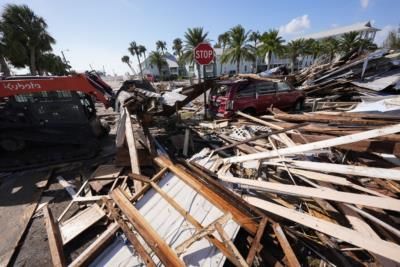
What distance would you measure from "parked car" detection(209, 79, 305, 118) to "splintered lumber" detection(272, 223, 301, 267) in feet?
15.8

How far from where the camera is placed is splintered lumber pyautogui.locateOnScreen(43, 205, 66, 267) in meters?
2.49

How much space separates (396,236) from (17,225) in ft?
19.1

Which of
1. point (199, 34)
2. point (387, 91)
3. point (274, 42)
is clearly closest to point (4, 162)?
point (387, 91)

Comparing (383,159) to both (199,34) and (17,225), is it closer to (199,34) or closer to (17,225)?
(17,225)

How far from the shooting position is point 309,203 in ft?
10.6

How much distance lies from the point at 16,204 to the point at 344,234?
5.83 metres

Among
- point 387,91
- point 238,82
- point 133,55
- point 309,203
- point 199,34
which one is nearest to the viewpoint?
point 309,203

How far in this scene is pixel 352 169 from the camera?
2.75 m

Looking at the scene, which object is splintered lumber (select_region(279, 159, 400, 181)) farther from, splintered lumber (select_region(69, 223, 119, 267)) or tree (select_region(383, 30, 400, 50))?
tree (select_region(383, 30, 400, 50))

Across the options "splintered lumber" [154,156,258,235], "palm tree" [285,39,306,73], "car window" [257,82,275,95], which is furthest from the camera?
"palm tree" [285,39,306,73]

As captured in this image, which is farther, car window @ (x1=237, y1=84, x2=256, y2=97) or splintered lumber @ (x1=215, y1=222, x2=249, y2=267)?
car window @ (x1=237, y1=84, x2=256, y2=97)

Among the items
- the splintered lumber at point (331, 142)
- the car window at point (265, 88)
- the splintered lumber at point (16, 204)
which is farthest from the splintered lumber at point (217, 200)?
the car window at point (265, 88)

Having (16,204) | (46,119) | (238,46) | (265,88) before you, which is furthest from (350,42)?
(16,204)

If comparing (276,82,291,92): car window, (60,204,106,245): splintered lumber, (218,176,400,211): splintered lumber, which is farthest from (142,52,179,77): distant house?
(218,176,400,211): splintered lumber
